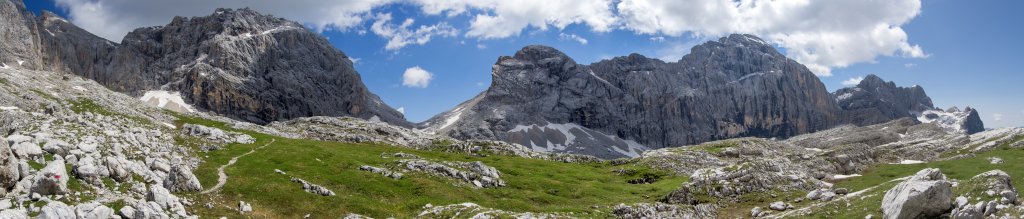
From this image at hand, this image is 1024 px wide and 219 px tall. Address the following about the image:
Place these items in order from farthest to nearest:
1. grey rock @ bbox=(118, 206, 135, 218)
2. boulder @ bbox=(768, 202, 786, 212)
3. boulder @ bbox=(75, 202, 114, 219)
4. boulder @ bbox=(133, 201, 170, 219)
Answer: boulder @ bbox=(768, 202, 786, 212) < boulder @ bbox=(133, 201, 170, 219) < grey rock @ bbox=(118, 206, 135, 218) < boulder @ bbox=(75, 202, 114, 219)

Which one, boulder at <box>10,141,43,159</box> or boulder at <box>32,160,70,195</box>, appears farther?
boulder at <box>10,141,43,159</box>

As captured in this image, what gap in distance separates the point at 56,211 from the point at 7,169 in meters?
5.94

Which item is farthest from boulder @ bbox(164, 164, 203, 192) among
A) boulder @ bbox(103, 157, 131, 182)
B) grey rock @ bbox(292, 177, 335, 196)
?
grey rock @ bbox(292, 177, 335, 196)

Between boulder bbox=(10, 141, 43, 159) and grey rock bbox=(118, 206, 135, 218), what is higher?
boulder bbox=(10, 141, 43, 159)

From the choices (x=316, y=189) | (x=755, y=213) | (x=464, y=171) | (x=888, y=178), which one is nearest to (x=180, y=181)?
(x=316, y=189)

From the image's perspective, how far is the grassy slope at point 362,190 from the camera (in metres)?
54.2


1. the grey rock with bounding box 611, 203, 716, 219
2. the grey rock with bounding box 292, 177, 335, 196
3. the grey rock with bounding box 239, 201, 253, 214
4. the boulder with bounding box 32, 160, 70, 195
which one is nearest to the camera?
the boulder with bounding box 32, 160, 70, 195

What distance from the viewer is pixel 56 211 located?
107ft

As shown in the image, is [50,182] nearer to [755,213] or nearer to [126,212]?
[126,212]

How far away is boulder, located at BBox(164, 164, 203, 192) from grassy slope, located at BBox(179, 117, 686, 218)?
1507mm

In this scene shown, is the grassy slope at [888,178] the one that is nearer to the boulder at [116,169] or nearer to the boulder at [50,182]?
the boulder at [50,182]

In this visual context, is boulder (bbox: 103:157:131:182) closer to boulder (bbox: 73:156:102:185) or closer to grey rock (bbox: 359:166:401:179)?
boulder (bbox: 73:156:102:185)

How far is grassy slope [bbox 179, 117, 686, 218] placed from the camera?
2136 inches

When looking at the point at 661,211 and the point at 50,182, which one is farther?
the point at 661,211
